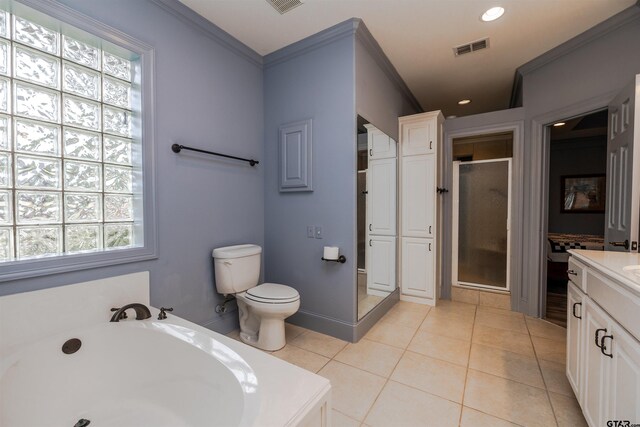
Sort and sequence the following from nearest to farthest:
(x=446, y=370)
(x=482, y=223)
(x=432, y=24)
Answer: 1. (x=446, y=370)
2. (x=432, y=24)
3. (x=482, y=223)

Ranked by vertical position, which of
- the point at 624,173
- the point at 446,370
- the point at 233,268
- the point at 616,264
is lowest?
the point at 446,370

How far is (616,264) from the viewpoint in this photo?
1208 mm

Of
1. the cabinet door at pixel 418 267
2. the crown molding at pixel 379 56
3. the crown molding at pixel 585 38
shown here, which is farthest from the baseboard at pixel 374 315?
the crown molding at pixel 585 38

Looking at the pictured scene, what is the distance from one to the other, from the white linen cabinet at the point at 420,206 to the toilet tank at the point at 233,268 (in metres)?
1.75

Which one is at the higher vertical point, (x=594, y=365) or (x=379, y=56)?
(x=379, y=56)

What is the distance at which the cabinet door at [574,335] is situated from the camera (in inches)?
55.0

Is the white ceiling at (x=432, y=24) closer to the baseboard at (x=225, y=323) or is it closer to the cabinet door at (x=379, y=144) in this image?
the cabinet door at (x=379, y=144)

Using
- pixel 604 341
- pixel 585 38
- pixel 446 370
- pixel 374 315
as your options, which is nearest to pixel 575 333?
pixel 604 341

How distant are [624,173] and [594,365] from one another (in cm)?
125

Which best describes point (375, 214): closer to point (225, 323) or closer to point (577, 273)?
point (577, 273)

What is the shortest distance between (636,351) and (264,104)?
9.16ft

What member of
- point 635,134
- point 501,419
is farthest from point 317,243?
point 635,134

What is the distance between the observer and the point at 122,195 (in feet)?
5.80

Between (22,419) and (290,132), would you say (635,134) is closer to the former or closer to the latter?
(290,132)
